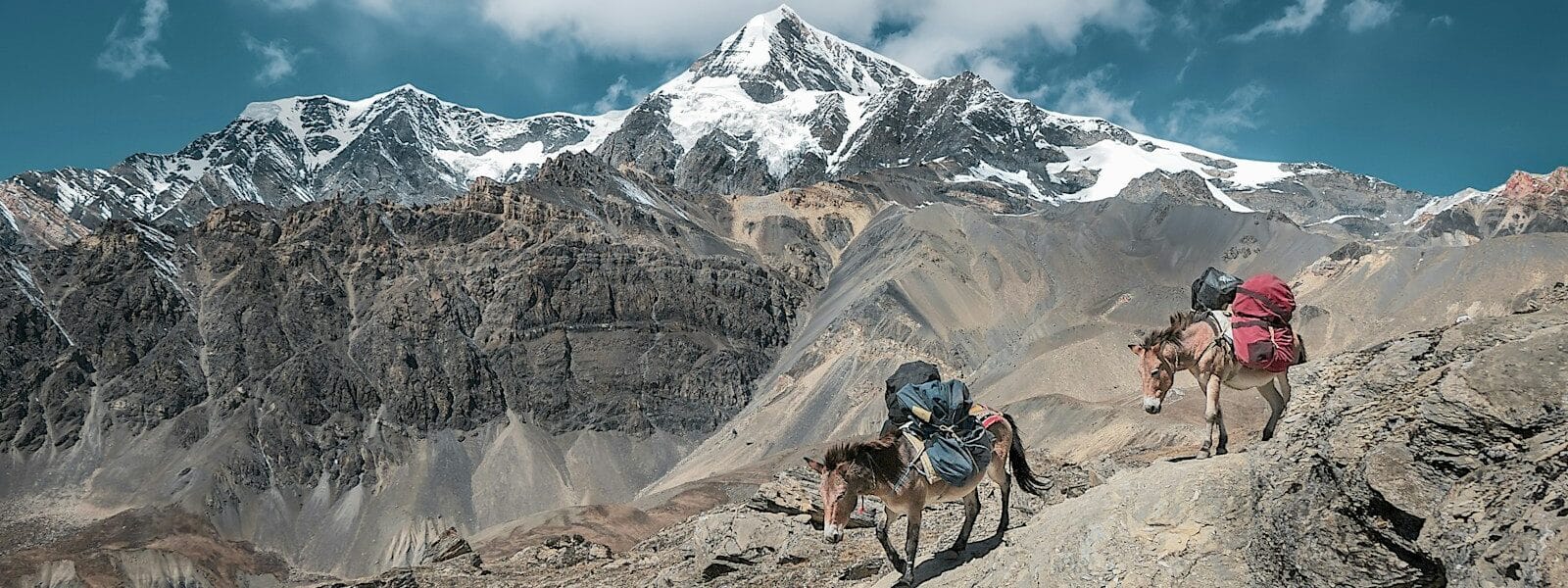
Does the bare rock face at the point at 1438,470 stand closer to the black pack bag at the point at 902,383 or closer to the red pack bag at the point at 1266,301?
the red pack bag at the point at 1266,301

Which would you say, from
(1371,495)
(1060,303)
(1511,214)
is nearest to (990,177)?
(1511,214)

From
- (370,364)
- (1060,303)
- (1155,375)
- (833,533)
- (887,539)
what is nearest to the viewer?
(833,533)

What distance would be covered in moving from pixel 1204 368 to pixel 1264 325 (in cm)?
73

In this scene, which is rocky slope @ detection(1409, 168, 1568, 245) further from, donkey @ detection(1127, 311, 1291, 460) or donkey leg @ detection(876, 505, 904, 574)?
donkey leg @ detection(876, 505, 904, 574)

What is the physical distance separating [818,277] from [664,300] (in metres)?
25.3

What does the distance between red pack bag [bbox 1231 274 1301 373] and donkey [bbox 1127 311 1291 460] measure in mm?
137

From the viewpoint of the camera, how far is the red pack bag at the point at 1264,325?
9.37 m

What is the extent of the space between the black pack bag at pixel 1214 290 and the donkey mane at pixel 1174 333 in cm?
17

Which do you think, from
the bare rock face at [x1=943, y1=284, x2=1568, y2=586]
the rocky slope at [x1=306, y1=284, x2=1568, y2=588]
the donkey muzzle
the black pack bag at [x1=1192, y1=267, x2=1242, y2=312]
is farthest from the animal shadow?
the black pack bag at [x1=1192, y1=267, x2=1242, y2=312]

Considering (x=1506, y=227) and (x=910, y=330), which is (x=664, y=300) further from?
(x=1506, y=227)

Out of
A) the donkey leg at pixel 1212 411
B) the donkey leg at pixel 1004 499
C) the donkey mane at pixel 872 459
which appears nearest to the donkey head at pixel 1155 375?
the donkey leg at pixel 1212 411

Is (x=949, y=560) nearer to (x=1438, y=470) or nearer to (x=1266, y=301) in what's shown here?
(x=1266, y=301)

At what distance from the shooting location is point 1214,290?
10156 mm

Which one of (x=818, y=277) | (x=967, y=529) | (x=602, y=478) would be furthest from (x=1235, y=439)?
(x=818, y=277)
